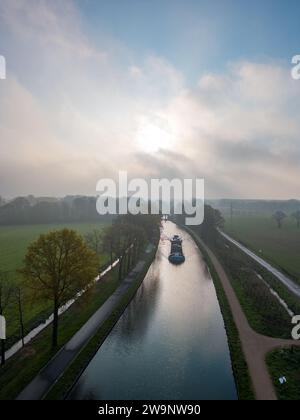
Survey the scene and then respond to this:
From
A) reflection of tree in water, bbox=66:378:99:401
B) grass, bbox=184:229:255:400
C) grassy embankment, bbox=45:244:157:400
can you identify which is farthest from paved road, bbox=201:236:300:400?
grassy embankment, bbox=45:244:157:400

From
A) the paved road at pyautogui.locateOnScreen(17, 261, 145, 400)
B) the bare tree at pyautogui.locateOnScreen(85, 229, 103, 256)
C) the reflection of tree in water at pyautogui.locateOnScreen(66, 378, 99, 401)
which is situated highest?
the bare tree at pyautogui.locateOnScreen(85, 229, 103, 256)

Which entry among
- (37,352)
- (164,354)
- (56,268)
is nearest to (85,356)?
(37,352)

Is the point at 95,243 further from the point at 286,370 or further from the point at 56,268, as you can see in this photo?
the point at 286,370

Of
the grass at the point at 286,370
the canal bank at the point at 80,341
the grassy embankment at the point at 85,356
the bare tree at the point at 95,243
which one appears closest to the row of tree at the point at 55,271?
the canal bank at the point at 80,341

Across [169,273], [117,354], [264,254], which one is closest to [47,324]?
[117,354]

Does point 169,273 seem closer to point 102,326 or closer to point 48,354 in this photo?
point 102,326

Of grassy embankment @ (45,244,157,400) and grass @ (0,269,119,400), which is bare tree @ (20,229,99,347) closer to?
grass @ (0,269,119,400)
